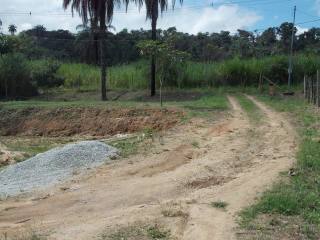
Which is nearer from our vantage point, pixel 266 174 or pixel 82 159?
pixel 266 174

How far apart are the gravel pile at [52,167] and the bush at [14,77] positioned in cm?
2066

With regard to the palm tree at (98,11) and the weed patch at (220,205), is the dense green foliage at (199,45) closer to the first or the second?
the palm tree at (98,11)

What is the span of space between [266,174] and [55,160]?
14.9 feet

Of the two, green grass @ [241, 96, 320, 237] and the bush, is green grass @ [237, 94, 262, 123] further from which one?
the bush

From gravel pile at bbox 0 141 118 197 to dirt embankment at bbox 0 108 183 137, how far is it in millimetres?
7402

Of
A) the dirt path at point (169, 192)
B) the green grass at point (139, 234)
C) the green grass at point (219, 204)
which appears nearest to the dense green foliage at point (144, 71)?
the dirt path at point (169, 192)

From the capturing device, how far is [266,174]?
9.66 metres

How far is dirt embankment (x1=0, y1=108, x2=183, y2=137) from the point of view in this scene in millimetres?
20875

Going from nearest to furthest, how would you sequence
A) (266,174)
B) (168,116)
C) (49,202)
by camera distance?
1. (49,202)
2. (266,174)
3. (168,116)

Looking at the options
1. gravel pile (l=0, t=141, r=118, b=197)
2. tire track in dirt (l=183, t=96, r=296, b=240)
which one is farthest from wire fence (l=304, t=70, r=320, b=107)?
gravel pile (l=0, t=141, r=118, b=197)

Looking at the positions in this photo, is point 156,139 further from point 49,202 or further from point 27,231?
point 27,231

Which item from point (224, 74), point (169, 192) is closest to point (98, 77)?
point (224, 74)

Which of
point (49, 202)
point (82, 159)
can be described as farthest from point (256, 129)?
point (49, 202)

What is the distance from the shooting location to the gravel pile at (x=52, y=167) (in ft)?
33.4
